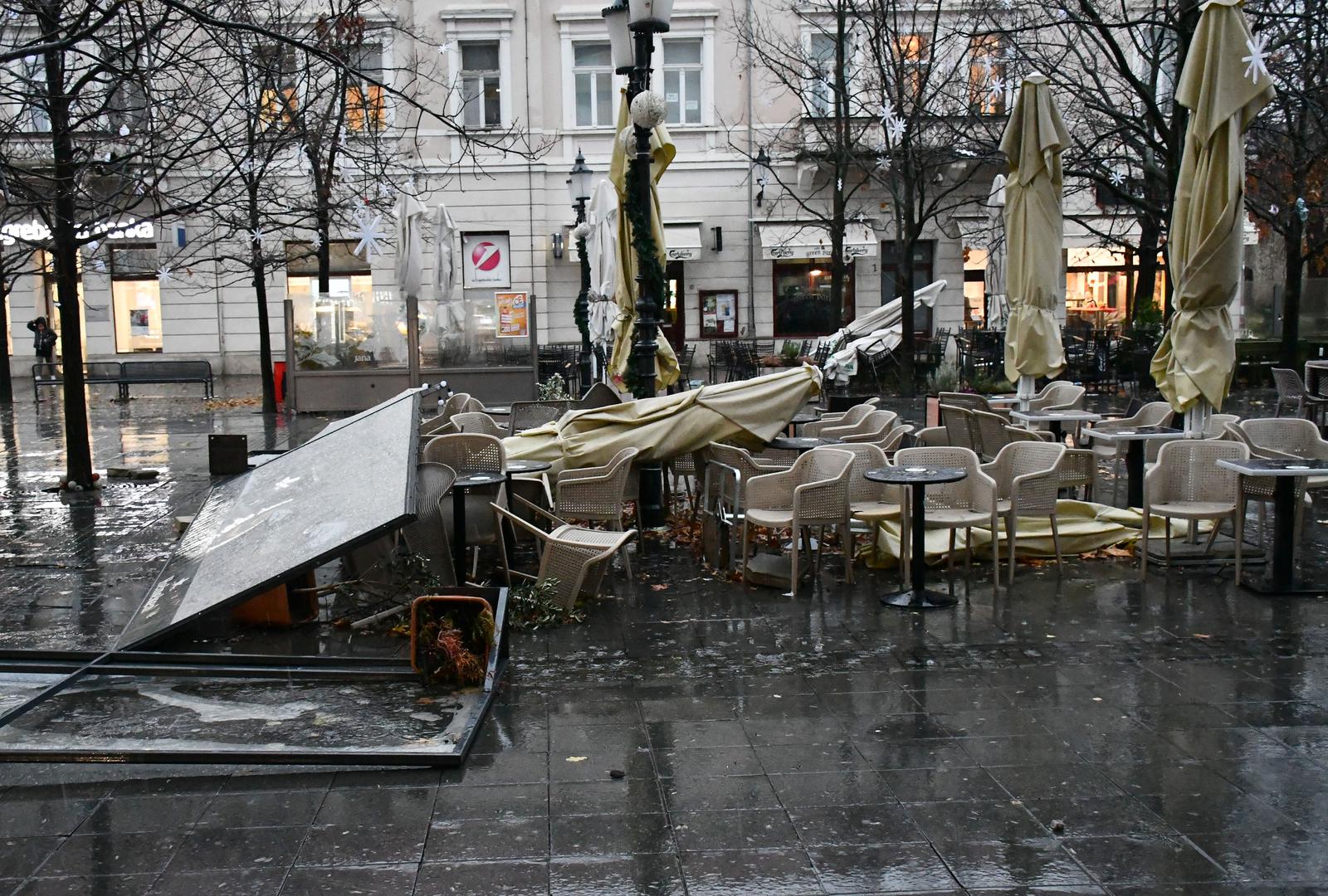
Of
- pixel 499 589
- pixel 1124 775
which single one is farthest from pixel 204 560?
pixel 1124 775

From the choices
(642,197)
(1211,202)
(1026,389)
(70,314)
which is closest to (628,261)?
(642,197)

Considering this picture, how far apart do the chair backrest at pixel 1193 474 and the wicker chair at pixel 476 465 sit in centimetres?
439

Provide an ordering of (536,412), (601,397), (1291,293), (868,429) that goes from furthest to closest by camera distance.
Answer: (1291,293), (536,412), (601,397), (868,429)

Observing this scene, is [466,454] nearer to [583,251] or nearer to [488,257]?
[583,251]

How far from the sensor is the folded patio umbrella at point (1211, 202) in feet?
29.8

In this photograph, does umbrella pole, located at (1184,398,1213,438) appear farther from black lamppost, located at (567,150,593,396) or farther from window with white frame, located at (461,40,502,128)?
window with white frame, located at (461,40,502,128)

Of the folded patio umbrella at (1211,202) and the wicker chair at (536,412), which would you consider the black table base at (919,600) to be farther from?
the wicker chair at (536,412)

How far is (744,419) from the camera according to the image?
988 cm

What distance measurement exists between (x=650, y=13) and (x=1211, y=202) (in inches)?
179

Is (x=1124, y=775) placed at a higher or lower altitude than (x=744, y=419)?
lower

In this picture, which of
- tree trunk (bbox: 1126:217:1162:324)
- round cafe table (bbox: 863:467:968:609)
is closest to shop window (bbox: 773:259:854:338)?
tree trunk (bbox: 1126:217:1162:324)

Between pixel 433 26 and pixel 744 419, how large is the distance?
22.9 m

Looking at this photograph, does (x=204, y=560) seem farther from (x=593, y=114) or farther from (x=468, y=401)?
(x=593, y=114)

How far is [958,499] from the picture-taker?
876cm
